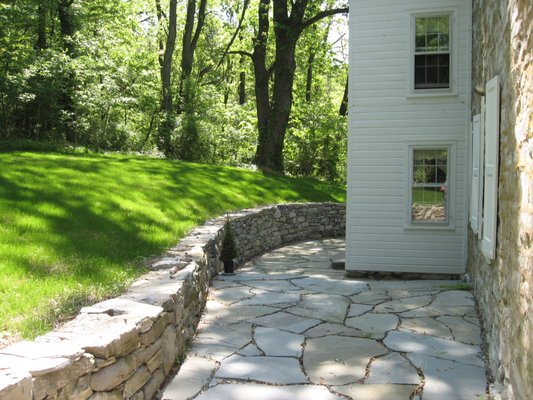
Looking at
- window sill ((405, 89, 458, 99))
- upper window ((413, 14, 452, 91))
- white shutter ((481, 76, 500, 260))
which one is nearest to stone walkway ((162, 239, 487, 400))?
white shutter ((481, 76, 500, 260))

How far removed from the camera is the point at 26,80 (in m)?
15.0

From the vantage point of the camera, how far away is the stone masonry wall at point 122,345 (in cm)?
267

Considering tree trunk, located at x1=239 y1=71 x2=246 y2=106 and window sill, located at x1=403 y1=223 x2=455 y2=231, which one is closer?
window sill, located at x1=403 y1=223 x2=455 y2=231

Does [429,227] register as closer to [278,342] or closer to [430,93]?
[430,93]

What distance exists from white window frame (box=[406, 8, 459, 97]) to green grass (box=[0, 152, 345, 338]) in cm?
452

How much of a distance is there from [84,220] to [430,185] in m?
5.92

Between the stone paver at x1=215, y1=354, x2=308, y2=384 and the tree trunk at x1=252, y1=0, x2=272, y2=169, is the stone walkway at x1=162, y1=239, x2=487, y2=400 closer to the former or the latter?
the stone paver at x1=215, y1=354, x2=308, y2=384

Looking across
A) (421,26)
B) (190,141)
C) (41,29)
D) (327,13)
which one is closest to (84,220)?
A: (421,26)

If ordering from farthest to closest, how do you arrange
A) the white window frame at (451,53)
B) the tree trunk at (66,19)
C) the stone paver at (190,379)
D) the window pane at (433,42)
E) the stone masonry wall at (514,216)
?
the tree trunk at (66,19) → the window pane at (433,42) → the white window frame at (451,53) → the stone paver at (190,379) → the stone masonry wall at (514,216)

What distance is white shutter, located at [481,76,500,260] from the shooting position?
184 inches

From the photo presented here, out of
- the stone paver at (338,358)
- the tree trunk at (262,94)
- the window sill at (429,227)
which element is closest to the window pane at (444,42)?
the window sill at (429,227)

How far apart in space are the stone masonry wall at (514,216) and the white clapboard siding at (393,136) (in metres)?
4.36

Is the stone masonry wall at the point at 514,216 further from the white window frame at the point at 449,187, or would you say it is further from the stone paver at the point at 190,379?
the white window frame at the point at 449,187

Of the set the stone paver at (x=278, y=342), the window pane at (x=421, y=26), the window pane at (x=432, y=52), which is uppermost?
the window pane at (x=421, y=26)
